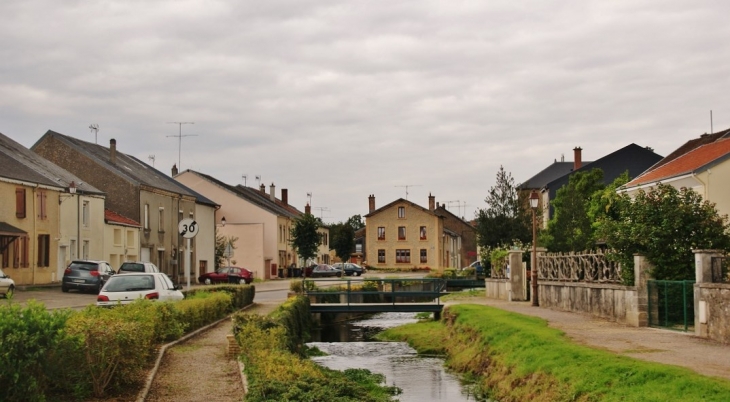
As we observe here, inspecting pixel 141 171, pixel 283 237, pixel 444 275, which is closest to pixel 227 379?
pixel 141 171

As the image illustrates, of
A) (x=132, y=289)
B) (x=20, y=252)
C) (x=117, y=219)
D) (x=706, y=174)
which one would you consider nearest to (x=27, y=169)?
(x=20, y=252)

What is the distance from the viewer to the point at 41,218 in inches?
1695

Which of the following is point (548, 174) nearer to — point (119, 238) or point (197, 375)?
point (119, 238)

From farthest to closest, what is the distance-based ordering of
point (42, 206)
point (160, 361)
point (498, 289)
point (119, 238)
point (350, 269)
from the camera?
point (350, 269) → point (119, 238) → point (42, 206) → point (498, 289) → point (160, 361)

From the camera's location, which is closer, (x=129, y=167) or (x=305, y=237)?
(x=129, y=167)

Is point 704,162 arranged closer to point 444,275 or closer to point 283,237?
point 444,275

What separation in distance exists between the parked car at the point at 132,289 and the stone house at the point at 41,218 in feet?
60.3

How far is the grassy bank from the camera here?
12.5 meters

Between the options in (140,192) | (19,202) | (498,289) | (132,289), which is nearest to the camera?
(132,289)

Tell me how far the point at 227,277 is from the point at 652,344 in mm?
42140

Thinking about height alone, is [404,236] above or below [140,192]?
below

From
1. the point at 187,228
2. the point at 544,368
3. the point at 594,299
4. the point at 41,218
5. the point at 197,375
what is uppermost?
the point at 41,218

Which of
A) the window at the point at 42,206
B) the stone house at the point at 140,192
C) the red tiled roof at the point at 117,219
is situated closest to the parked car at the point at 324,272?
the stone house at the point at 140,192

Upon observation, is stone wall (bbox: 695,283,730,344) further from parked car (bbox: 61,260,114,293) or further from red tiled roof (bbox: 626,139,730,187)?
parked car (bbox: 61,260,114,293)
